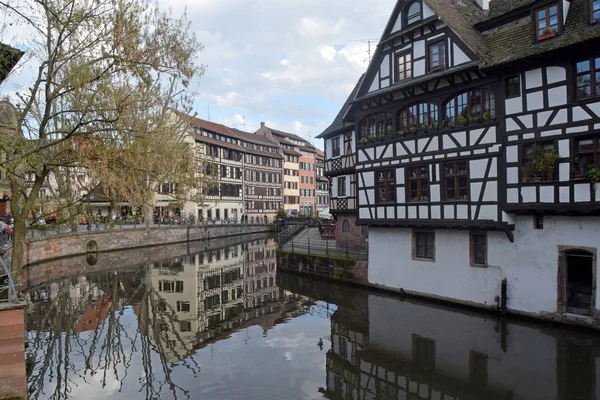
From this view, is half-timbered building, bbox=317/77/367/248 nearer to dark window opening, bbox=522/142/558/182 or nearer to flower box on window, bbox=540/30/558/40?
dark window opening, bbox=522/142/558/182

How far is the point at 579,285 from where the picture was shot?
612 inches

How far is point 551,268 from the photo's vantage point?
48.8ft

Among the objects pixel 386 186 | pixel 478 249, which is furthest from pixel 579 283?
pixel 386 186

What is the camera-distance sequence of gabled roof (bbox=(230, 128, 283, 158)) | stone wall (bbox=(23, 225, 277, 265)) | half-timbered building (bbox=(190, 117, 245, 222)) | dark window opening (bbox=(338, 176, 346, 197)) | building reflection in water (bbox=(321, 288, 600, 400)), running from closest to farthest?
1. building reflection in water (bbox=(321, 288, 600, 400))
2. dark window opening (bbox=(338, 176, 346, 197))
3. stone wall (bbox=(23, 225, 277, 265))
4. half-timbered building (bbox=(190, 117, 245, 222))
5. gabled roof (bbox=(230, 128, 283, 158))

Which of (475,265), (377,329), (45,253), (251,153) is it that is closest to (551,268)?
(475,265)

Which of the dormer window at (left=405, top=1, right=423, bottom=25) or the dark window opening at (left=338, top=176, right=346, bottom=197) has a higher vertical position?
the dormer window at (left=405, top=1, right=423, bottom=25)

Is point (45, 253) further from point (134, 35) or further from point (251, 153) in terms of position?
point (251, 153)

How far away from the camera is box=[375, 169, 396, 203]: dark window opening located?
66.3 feet

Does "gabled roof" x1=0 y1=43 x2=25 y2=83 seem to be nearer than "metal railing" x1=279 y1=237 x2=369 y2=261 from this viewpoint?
Yes

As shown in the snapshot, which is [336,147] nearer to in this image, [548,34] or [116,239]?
[548,34]

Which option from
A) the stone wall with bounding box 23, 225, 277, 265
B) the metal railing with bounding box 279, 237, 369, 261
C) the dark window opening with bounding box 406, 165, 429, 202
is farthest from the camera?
the stone wall with bounding box 23, 225, 277, 265

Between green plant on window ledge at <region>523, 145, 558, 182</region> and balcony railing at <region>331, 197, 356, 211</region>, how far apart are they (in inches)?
537

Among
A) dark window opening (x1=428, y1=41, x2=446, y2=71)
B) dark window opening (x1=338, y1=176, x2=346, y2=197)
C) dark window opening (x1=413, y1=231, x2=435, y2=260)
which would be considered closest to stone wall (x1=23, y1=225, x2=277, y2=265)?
dark window opening (x1=338, y1=176, x2=346, y2=197)

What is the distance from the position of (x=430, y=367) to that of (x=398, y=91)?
1183cm
